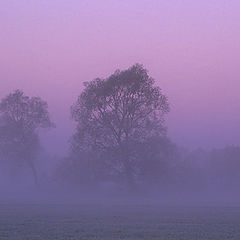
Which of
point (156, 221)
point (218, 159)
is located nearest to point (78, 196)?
point (218, 159)

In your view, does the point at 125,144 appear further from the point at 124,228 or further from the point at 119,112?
the point at 124,228

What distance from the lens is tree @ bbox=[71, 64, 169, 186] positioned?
61406 millimetres

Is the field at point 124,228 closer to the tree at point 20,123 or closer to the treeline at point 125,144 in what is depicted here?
the treeline at point 125,144

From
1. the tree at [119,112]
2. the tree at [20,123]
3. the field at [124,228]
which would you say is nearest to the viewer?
the field at [124,228]

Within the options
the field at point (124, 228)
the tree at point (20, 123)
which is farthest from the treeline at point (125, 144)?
the field at point (124, 228)

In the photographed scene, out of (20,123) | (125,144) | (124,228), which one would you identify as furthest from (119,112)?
(124,228)

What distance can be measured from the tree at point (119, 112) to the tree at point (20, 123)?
15.5m

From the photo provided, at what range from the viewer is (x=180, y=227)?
26.3 m

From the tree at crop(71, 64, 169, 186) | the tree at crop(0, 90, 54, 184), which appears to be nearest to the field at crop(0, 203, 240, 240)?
the tree at crop(71, 64, 169, 186)

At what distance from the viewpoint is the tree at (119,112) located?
201 ft

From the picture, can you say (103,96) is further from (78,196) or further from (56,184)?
(56,184)

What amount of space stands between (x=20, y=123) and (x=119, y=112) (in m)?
19.2

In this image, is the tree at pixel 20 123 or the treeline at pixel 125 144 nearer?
the treeline at pixel 125 144

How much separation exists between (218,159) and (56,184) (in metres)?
21.5
